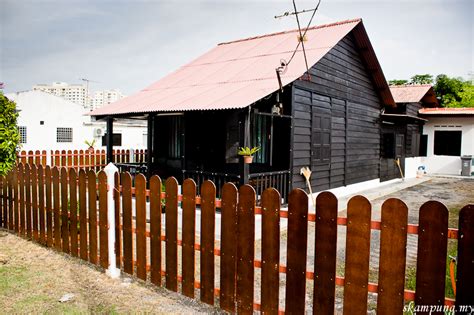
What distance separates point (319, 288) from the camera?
3.20m

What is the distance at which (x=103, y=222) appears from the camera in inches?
189

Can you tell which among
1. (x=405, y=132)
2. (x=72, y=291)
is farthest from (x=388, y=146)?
(x=72, y=291)

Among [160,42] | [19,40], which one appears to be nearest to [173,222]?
[160,42]

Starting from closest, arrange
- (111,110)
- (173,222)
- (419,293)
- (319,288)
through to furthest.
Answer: (419,293), (319,288), (173,222), (111,110)

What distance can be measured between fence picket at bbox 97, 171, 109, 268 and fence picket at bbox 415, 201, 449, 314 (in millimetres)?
3641

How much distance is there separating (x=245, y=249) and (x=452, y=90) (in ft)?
141

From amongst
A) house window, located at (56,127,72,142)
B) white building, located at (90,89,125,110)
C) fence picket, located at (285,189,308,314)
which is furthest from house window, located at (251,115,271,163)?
white building, located at (90,89,125,110)

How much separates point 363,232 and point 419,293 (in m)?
0.59

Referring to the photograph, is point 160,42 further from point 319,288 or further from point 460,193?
point 319,288

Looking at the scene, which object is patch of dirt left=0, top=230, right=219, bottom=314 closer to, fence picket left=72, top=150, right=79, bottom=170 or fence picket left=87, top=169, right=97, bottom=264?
fence picket left=87, top=169, right=97, bottom=264

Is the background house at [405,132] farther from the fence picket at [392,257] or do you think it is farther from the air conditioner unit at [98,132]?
the air conditioner unit at [98,132]

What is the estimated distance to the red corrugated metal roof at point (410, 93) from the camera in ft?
61.6

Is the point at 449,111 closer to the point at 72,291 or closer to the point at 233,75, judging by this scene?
the point at 233,75

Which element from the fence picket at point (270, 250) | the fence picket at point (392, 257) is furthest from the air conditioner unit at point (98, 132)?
the fence picket at point (392, 257)
